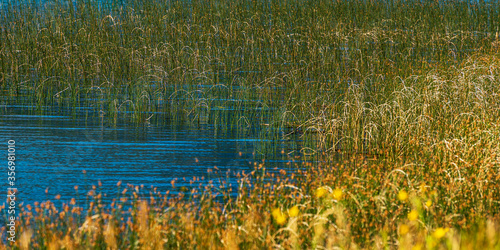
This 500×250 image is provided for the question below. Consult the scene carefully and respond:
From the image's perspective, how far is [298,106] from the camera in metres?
12.1

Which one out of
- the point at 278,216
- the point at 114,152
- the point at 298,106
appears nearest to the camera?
the point at 278,216

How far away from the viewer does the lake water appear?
26.2 ft

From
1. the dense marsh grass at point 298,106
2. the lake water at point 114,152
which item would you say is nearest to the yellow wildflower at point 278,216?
the dense marsh grass at point 298,106

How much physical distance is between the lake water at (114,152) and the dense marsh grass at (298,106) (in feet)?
1.59

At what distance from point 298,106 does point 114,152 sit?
374 cm

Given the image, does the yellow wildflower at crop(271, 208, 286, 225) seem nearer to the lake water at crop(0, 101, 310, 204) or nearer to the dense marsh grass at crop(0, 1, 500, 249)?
the dense marsh grass at crop(0, 1, 500, 249)

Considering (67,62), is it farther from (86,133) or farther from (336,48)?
(336,48)

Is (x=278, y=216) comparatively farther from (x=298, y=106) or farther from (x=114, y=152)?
(x=298, y=106)

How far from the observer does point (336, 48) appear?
635 inches

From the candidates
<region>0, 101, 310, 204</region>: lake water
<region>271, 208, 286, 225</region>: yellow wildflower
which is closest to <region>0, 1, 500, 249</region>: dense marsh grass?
<region>271, 208, 286, 225</region>: yellow wildflower

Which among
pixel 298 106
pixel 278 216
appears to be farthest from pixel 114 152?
pixel 278 216

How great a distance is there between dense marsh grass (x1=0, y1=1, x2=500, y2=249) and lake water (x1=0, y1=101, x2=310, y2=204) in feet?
1.59

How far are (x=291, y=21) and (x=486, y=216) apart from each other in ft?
46.9

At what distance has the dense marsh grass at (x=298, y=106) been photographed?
5301 mm
